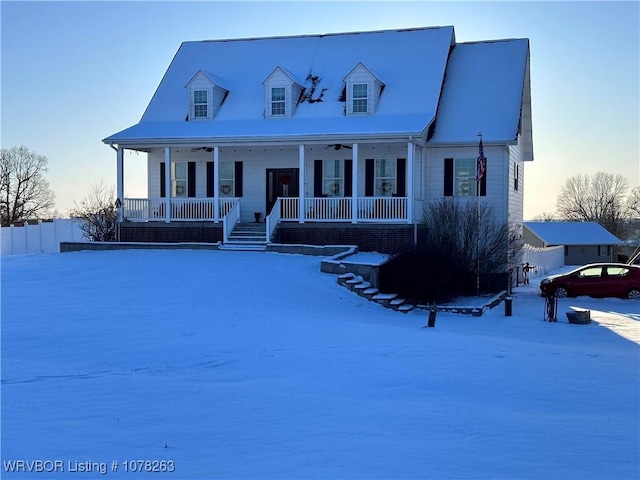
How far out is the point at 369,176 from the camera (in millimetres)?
26375

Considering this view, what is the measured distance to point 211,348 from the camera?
35.1 feet

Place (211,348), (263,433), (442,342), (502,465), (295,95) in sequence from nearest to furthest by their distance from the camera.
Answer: (502,465) < (263,433) < (211,348) < (442,342) < (295,95)

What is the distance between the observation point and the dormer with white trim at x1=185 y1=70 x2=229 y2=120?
2786 cm

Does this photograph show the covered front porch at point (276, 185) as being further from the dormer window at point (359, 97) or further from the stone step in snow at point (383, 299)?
the stone step in snow at point (383, 299)

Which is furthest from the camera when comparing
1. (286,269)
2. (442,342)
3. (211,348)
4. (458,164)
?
(458,164)

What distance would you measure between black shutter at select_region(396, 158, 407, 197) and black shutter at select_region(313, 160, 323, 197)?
10.2ft

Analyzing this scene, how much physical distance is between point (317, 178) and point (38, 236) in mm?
20380

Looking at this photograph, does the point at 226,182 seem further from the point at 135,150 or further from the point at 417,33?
the point at 417,33

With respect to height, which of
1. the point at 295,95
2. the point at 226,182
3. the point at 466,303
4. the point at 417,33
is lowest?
the point at 466,303

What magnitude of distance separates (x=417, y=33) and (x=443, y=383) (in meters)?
23.1

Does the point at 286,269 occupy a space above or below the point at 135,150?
below

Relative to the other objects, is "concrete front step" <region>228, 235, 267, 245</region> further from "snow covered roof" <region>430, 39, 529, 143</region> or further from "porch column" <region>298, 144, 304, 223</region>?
"snow covered roof" <region>430, 39, 529, 143</region>

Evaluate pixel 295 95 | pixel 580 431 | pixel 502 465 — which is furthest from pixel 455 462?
pixel 295 95

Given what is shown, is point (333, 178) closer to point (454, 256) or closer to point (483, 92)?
point (483, 92)
